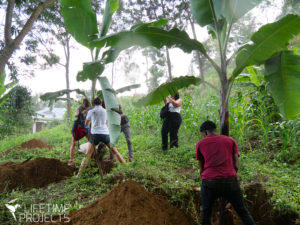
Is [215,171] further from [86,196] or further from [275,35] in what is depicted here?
[86,196]

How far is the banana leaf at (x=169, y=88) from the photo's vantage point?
3.06 metres

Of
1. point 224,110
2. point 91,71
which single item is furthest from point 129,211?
point 91,71

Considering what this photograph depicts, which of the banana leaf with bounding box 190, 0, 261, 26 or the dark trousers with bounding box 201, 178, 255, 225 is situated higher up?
the banana leaf with bounding box 190, 0, 261, 26

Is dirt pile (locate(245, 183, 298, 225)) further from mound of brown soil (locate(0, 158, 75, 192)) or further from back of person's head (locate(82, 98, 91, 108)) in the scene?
mound of brown soil (locate(0, 158, 75, 192))

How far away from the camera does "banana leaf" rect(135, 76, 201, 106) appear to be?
3.06m

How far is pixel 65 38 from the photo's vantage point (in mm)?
12883

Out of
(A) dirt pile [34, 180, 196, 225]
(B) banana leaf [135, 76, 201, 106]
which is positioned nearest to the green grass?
(A) dirt pile [34, 180, 196, 225]

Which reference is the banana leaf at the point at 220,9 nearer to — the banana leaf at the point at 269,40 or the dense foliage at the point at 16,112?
the banana leaf at the point at 269,40

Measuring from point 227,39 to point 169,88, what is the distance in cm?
106

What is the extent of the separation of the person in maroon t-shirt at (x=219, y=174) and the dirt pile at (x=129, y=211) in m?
0.57

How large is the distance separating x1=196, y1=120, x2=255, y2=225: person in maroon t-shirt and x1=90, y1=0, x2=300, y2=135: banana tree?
28 centimetres

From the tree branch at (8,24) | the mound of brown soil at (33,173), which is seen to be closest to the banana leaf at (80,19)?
the tree branch at (8,24)

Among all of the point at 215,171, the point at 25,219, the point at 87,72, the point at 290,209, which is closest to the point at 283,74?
the point at 215,171

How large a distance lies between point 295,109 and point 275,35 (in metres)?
1.04
